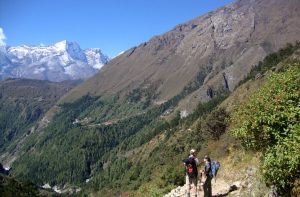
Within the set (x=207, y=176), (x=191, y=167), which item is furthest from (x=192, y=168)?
(x=207, y=176)

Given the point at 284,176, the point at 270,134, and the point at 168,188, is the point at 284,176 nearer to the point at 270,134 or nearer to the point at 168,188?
the point at 270,134

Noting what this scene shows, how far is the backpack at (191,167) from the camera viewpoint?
1104 inches

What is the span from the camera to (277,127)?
2448 centimetres

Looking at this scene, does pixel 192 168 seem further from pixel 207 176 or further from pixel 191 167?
pixel 207 176

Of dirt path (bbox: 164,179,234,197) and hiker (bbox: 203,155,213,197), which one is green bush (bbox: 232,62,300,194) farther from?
dirt path (bbox: 164,179,234,197)

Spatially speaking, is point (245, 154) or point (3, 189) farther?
point (3, 189)

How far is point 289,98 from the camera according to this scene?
25.0 m

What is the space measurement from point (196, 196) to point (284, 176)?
799 centimetres

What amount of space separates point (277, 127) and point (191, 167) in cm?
646

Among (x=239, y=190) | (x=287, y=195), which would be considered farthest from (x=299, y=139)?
(x=239, y=190)

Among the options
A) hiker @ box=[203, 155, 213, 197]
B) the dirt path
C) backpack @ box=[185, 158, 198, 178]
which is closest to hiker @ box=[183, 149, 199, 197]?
backpack @ box=[185, 158, 198, 178]

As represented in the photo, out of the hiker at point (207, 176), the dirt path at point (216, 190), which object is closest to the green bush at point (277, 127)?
the hiker at point (207, 176)

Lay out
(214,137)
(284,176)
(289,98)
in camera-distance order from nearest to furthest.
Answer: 1. (284,176)
2. (289,98)
3. (214,137)

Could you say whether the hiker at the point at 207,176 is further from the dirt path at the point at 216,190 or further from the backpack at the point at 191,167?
the dirt path at the point at 216,190
